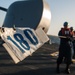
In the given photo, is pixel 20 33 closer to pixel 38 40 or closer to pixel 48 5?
pixel 38 40

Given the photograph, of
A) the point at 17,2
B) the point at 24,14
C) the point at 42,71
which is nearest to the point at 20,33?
the point at 42,71

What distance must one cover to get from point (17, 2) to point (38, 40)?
71.6 feet

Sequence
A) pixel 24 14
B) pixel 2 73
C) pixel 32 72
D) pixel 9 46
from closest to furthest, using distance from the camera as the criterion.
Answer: pixel 9 46 < pixel 2 73 < pixel 32 72 < pixel 24 14

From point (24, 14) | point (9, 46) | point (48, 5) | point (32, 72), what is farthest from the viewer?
point (48, 5)

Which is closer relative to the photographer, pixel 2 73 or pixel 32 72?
pixel 2 73

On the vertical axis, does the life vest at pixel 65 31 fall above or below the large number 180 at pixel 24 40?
below

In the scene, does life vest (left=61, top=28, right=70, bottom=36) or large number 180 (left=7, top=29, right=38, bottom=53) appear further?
life vest (left=61, top=28, right=70, bottom=36)

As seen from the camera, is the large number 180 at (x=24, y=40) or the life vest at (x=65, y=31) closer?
the large number 180 at (x=24, y=40)

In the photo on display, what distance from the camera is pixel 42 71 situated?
31.4 ft

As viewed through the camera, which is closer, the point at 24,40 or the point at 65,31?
the point at 24,40

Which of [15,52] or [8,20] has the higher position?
[15,52]

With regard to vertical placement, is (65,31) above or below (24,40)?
below

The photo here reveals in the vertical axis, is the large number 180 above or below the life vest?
above

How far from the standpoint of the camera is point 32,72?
926cm
